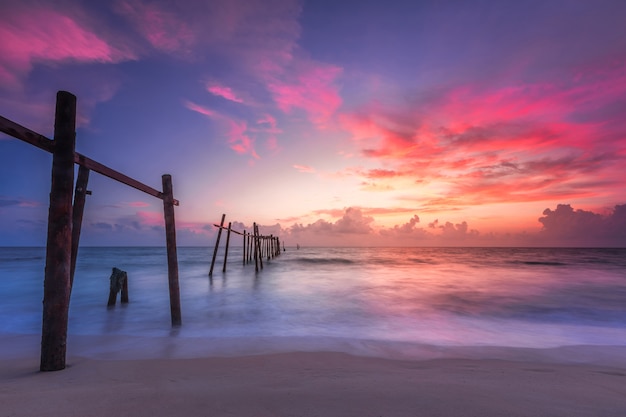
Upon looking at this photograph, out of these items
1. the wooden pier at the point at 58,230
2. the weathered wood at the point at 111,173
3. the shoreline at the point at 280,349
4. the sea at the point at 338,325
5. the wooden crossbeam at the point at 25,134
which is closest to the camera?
the wooden crossbeam at the point at 25,134

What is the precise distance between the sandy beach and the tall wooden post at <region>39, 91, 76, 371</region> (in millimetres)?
382

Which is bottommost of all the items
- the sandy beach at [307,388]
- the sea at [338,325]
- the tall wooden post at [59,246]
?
the sea at [338,325]

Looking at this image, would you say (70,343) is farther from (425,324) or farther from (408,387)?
(425,324)

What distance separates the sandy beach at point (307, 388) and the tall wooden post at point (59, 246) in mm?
382

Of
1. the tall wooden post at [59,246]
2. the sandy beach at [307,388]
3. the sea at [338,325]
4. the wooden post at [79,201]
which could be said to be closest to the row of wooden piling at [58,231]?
the tall wooden post at [59,246]

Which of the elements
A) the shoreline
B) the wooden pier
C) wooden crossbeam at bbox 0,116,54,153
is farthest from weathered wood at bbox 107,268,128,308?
wooden crossbeam at bbox 0,116,54,153

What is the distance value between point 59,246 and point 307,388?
366 centimetres

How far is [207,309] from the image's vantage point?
1065cm

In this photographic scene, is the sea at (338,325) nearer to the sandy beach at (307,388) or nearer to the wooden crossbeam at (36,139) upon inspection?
the sandy beach at (307,388)

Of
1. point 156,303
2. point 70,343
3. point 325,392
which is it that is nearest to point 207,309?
point 156,303

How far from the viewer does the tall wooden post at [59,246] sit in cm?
407

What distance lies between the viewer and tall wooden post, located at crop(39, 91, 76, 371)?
407cm

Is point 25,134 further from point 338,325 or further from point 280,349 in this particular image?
point 338,325

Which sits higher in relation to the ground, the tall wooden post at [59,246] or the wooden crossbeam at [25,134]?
the wooden crossbeam at [25,134]
